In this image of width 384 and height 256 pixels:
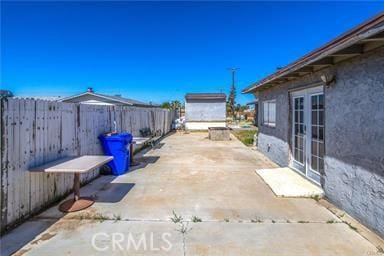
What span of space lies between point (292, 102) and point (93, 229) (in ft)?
19.5

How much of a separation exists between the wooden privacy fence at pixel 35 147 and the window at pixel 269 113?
6059 millimetres

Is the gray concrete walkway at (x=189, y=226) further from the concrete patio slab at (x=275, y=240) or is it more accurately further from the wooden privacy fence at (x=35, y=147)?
the wooden privacy fence at (x=35, y=147)

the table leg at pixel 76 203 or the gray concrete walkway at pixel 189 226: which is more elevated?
the table leg at pixel 76 203

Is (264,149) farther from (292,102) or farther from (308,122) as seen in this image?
(308,122)

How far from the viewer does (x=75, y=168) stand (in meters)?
4.23

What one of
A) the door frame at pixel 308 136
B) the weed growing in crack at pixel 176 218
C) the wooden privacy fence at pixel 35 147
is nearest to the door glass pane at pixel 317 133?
the door frame at pixel 308 136

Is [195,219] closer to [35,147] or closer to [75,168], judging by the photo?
[75,168]

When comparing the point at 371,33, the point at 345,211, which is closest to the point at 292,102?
the point at 345,211

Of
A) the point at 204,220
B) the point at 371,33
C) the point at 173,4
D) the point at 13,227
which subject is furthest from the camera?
the point at 173,4

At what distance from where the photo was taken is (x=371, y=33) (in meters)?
2.90

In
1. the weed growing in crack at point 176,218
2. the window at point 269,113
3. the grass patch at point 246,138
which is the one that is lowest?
the weed growing in crack at point 176,218

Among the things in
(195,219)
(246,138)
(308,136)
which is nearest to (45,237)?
(195,219)

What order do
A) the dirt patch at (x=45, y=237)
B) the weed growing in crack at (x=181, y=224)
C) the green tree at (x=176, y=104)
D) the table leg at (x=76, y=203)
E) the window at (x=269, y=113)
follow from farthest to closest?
the green tree at (x=176, y=104) → the window at (x=269, y=113) → the table leg at (x=76, y=203) → the weed growing in crack at (x=181, y=224) → the dirt patch at (x=45, y=237)

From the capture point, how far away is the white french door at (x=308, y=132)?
18.6 feet
